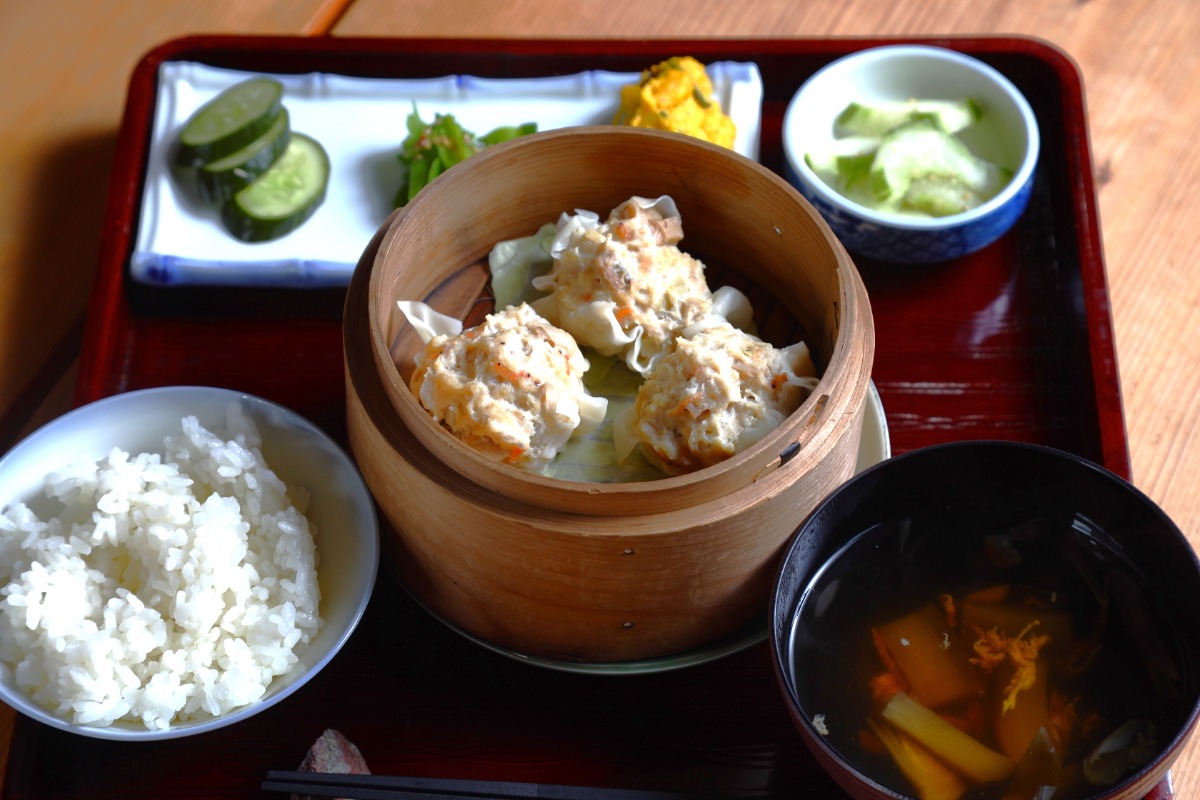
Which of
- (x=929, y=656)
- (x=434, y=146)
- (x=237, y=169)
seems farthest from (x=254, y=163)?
(x=929, y=656)

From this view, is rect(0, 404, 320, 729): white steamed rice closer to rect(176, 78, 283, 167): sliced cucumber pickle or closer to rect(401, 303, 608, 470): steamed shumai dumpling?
rect(401, 303, 608, 470): steamed shumai dumpling

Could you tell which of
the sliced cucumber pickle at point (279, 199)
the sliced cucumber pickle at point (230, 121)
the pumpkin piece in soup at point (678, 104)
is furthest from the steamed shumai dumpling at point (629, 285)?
the sliced cucumber pickle at point (230, 121)

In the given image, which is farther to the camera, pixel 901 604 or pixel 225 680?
pixel 901 604

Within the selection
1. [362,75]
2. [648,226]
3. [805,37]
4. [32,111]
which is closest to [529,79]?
[362,75]

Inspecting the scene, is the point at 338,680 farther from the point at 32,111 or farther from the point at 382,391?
the point at 32,111

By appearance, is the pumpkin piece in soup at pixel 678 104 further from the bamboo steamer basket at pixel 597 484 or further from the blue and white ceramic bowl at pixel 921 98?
the bamboo steamer basket at pixel 597 484

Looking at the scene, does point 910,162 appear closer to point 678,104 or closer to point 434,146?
point 678,104
